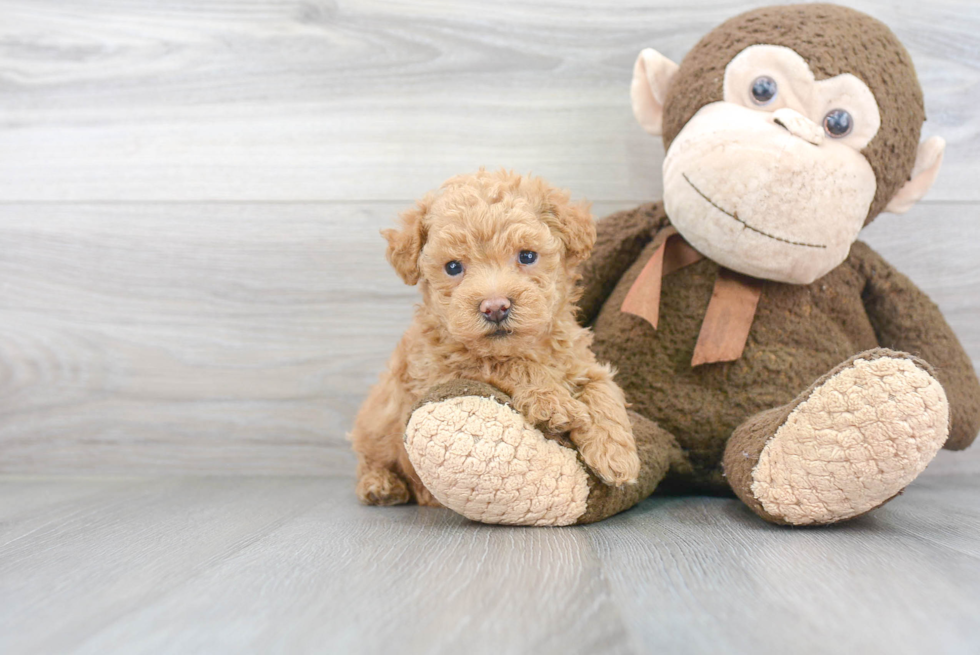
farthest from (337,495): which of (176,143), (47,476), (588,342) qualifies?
(176,143)

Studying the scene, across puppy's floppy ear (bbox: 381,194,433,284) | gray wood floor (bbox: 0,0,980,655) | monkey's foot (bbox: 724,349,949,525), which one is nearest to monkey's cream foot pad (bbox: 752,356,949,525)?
monkey's foot (bbox: 724,349,949,525)

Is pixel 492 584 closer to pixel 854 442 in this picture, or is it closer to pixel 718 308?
pixel 854 442

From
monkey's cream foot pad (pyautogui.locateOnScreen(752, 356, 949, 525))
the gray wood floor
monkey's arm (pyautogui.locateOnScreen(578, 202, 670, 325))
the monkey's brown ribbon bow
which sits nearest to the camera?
monkey's cream foot pad (pyautogui.locateOnScreen(752, 356, 949, 525))

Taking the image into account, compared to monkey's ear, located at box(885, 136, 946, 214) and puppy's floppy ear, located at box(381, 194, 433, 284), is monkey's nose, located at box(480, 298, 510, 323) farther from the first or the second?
monkey's ear, located at box(885, 136, 946, 214)

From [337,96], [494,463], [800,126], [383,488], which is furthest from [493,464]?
[337,96]

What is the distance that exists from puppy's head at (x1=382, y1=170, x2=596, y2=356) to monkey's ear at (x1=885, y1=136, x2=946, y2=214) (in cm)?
50

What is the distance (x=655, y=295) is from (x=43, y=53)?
3.77 ft

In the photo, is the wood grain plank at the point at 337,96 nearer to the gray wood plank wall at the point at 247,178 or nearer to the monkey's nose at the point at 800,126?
the gray wood plank wall at the point at 247,178

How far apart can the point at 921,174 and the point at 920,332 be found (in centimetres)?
23

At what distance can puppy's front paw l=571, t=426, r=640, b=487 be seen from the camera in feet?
2.54

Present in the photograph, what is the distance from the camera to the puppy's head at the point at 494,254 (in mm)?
761

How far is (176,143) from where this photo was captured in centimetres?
125

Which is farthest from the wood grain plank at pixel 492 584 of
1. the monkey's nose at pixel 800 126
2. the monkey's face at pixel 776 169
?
the monkey's nose at pixel 800 126

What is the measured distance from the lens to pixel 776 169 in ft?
2.83
